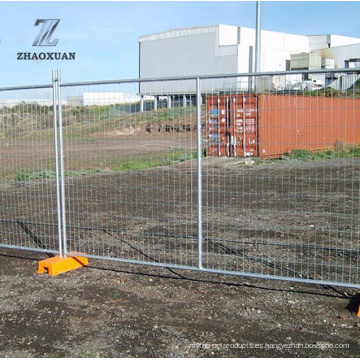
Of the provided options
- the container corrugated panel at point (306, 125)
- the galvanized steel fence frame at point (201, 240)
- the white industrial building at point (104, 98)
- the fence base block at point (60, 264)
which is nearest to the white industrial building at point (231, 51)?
the galvanized steel fence frame at point (201, 240)

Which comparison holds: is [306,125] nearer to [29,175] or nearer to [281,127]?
[281,127]

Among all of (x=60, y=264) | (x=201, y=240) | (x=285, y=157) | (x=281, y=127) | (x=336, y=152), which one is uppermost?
(x=281, y=127)

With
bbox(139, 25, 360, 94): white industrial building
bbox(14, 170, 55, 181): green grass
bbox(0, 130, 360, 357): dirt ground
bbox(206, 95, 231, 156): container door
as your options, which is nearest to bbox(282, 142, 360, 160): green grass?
bbox(0, 130, 360, 357): dirt ground

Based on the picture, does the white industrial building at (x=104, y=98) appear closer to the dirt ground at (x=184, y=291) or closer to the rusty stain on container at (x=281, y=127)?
the dirt ground at (x=184, y=291)

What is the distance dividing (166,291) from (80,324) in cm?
125

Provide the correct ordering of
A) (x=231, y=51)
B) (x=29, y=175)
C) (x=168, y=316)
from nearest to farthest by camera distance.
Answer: (x=168, y=316) → (x=29, y=175) → (x=231, y=51)

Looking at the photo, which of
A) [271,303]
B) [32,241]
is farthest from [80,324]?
[32,241]

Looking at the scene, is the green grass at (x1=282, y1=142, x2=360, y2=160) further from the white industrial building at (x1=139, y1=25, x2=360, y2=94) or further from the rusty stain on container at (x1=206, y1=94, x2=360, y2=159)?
the white industrial building at (x1=139, y1=25, x2=360, y2=94)

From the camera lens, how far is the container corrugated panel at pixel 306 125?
5945 mm

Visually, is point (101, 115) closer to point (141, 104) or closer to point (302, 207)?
point (141, 104)

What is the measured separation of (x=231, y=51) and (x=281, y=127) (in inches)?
2033

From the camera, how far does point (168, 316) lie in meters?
5.23

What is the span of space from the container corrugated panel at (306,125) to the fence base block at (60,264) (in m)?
2.96

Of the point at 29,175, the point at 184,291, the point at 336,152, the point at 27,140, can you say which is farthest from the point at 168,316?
the point at 29,175
